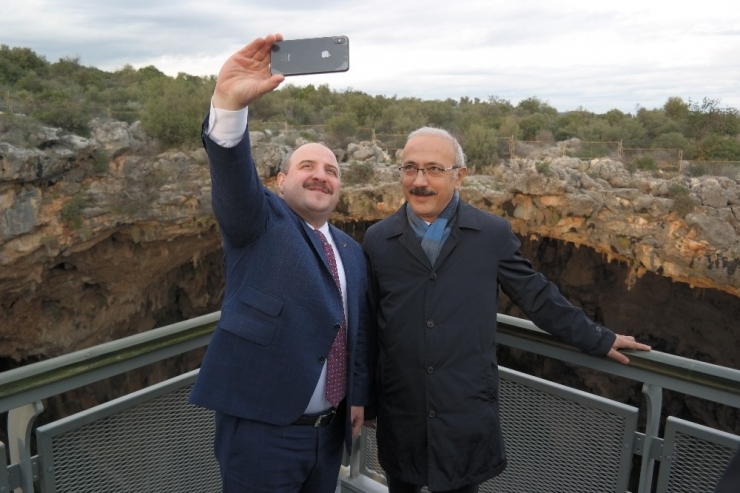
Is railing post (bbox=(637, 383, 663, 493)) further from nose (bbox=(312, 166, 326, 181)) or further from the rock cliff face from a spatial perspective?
the rock cliff face

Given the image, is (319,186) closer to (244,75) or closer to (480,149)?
(244,75)

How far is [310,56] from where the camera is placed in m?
1.43

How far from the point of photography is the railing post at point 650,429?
1.98m

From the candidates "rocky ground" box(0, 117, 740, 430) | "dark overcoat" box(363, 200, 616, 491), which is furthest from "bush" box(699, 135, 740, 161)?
"dark overcoat" box(363, 200, 616, 491)

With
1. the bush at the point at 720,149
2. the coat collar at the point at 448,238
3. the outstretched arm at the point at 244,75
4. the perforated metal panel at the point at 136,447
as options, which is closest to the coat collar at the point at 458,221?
the coat collar at the point at 448,238

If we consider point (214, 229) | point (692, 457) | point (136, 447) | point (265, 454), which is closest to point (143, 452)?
point (136, 447)

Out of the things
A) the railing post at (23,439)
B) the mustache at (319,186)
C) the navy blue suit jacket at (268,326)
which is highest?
the mustache at (319,186)

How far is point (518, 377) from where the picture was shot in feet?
7.50

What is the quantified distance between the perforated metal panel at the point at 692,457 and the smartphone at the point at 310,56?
157 centimetres

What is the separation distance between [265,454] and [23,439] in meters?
0.75

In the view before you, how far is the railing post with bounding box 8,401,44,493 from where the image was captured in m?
1.76

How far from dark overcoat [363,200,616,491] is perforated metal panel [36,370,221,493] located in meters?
0.77

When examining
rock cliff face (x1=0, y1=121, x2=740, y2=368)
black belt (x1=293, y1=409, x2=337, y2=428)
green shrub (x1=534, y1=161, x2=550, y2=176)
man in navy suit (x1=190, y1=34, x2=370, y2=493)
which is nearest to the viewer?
man in navy suit (x1=190, y1=34, x2=370, y2=493)

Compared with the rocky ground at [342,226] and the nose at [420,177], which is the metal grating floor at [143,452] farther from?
the rocky ground at [342,226]
